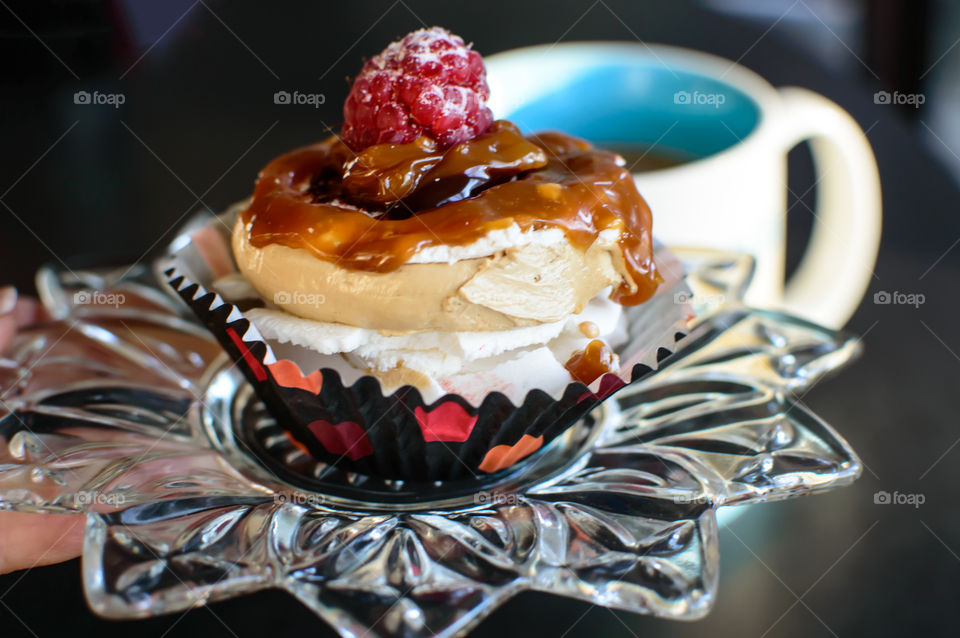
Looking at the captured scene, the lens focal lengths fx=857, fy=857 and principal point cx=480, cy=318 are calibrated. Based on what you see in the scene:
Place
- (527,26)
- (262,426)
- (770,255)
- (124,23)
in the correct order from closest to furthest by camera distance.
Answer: (262,426), (770,255), (124,23), (527,26)

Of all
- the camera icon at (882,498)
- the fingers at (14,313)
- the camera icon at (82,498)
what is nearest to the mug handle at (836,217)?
the camera icon at (882,498)

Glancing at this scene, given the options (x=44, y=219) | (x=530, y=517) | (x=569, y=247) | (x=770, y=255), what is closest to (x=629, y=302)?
(x=569, y=247)

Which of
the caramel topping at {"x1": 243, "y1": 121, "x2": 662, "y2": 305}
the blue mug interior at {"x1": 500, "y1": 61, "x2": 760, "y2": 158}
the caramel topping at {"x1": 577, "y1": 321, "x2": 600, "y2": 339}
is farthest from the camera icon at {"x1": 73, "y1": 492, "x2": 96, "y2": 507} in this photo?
the blue mug interior at {"x1": 500, "y1": 61, "x2": 760, "y2": 158}

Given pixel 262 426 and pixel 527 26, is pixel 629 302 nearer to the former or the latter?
pixel 262 426

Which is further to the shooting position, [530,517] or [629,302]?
[629,302]

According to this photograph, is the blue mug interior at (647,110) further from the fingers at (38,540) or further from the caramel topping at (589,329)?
the fingers at (38,540)

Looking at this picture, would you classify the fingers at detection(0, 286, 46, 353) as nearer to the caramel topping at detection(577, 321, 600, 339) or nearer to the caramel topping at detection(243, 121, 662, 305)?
the caramel topping at detection(243, 121, 662, 305)
